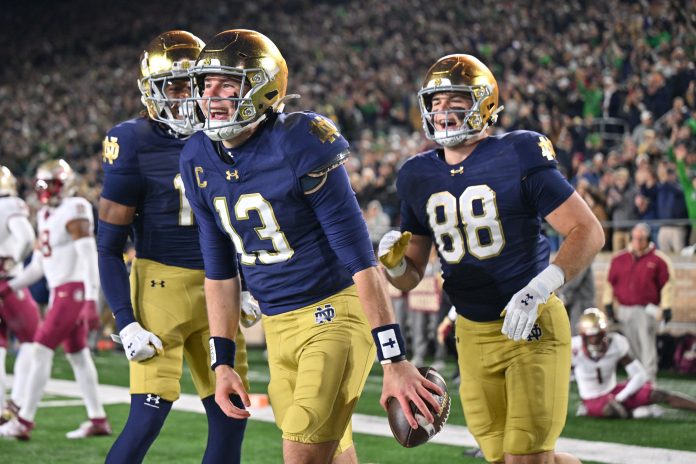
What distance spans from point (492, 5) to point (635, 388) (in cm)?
1323

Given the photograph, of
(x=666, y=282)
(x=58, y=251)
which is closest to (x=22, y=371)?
(x=58, y=251)

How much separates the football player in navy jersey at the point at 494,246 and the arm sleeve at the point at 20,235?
4.13 metres

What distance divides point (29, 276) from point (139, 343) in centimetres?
377

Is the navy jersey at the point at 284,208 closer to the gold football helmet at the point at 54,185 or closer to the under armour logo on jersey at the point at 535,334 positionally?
the under armour logo on jersey at the point at 535,334

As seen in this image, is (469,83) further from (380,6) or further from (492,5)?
(380,6)

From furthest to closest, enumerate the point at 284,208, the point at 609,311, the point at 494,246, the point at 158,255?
1. the point at 609,311
2. the point at 158,255
3. the point at 494,246
4. the point at 284,208

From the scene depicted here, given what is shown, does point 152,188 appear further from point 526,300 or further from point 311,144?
point 526,300

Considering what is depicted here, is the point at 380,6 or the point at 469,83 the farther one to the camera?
the point at 380,6

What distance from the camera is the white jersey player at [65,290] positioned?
21.6 ft

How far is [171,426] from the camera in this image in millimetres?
7312

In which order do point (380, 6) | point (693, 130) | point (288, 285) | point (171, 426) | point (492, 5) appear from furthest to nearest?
point (380, 6), point (492, 5), point (693, 130), point (171, 426), point (288, 285)

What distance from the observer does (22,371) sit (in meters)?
7.06

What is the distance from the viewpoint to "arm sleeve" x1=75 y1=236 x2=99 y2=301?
648 centimetres

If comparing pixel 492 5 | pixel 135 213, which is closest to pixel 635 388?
pixel 135 213
